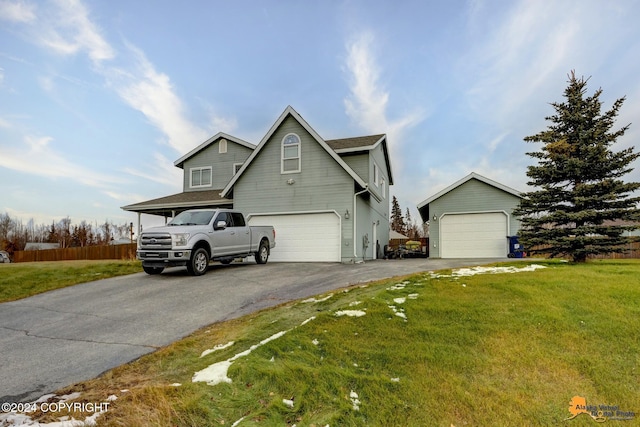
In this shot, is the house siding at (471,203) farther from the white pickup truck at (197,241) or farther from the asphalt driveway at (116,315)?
the white pickup truck at (197,241)

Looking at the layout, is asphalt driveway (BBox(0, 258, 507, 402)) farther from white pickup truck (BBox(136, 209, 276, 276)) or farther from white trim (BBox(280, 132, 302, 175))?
white trim (BBox(280, 132, 302, 175))

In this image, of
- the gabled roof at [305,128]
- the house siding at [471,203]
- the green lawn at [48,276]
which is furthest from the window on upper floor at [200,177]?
the house siding at [471,203]

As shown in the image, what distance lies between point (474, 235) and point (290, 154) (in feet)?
36.9

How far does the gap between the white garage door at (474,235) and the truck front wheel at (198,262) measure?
1339 cm

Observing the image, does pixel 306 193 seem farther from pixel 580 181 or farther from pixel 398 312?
pixel 398 312

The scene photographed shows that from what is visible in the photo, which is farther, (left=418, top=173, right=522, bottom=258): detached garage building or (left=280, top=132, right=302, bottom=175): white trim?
(left=418, top=173, right=522, bottom=258): detached garage building

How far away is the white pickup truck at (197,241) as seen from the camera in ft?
32.7

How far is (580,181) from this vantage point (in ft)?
33.8

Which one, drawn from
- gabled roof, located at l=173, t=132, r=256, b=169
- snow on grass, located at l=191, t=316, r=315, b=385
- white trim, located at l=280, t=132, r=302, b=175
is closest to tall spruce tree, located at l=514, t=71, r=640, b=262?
white trim, located at l=280, t=132, r=302, b=175

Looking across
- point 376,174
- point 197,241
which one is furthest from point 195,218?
point 376,174

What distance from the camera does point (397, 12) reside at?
12.1m

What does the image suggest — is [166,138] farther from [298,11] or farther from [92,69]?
[298,11]

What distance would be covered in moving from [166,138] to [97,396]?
17473mm

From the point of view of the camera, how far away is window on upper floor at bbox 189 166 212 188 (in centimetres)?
2125
